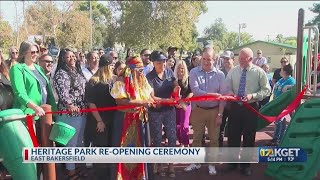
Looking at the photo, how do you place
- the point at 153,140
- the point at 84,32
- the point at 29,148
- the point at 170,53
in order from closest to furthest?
1. the point at 29,148
2. the point at 153,140
3. the point at 170,53
4. the point at 84,32

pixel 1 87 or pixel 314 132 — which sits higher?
pixel 1 87

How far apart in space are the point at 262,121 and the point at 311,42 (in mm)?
1433

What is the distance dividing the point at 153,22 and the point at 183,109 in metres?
31.9

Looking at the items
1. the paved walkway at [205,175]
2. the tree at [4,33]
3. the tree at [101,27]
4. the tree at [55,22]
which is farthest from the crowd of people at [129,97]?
the tree at [101,27]

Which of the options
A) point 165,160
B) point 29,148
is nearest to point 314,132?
point 165,160

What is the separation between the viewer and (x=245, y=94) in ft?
16.9

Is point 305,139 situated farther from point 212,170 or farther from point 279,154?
point 212,170

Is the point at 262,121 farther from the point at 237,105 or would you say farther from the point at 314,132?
the point at 314,132

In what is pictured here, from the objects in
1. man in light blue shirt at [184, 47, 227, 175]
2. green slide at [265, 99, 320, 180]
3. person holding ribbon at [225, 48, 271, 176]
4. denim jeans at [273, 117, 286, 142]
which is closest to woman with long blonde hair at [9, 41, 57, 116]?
man in light blue shirt at [184, 47, 227, 175]

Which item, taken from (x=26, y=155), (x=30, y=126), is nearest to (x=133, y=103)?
(x=30, y=126)

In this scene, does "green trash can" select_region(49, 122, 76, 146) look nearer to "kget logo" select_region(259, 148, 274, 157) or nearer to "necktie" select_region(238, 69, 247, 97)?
"kget logo" select_region(259, 148, 274, 157)

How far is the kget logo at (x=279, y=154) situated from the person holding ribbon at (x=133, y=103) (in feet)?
4.57

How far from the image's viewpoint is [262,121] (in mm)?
5512

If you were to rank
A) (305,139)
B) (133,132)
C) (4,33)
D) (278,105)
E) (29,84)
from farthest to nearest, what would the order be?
(4,33) < (278,105) < (133,132) < (305,139) < (29,84)
